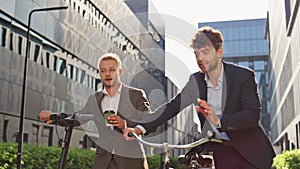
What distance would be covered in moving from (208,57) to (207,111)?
0.52m

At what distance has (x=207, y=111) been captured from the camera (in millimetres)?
2406

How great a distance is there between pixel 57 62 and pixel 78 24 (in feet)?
13.0

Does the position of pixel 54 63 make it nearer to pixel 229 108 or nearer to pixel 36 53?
pixel 36 53

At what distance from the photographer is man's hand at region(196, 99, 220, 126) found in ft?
7.72

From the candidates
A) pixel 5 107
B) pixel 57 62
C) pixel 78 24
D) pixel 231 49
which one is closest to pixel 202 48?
pixel 5 107

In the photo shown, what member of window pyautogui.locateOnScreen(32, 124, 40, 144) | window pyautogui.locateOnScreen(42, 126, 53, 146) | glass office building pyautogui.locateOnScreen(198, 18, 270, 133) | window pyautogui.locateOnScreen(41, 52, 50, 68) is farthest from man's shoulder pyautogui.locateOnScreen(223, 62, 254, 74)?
glass office building pyautogui.locateOnScreen(198, 18, 270, 133)

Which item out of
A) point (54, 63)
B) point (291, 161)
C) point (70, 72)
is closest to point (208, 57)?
point (291, 161)

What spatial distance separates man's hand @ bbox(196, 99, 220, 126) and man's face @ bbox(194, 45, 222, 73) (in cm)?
46

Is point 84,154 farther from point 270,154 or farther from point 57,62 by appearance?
point 270,154

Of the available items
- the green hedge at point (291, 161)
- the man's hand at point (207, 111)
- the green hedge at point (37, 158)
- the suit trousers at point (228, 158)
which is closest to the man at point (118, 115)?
the suit trousers at point (228, 158)

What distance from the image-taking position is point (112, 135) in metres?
4.04

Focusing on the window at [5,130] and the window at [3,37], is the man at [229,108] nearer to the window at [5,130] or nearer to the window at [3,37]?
the window at [3,37]

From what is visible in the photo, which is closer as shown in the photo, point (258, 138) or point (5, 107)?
point (258, 138)

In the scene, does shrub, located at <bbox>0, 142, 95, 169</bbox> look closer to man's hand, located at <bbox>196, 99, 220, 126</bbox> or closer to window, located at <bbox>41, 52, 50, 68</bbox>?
man's hand, located at <bbox>196, 99, 220, 126</bbox>
